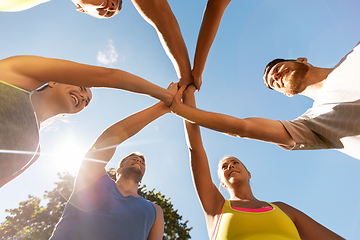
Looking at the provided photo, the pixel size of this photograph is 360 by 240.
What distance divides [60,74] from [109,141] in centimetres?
125

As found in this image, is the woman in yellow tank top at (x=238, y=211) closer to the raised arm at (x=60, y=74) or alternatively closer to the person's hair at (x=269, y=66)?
the raised arm at (x=60, y=74)

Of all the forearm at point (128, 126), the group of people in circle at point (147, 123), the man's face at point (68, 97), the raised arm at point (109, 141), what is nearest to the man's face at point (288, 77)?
the group of people in circle at point (147, 123)

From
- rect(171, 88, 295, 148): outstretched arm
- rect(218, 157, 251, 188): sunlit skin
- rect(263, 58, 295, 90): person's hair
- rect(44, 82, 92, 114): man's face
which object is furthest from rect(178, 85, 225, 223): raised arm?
rect(263, 58, 295, 90): person's hair

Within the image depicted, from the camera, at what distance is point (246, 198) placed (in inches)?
113

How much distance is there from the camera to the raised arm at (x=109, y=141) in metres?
2.39

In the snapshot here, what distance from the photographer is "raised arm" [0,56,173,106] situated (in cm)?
145

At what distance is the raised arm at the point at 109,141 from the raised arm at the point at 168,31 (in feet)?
1.08

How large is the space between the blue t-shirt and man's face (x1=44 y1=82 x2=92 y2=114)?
102cm

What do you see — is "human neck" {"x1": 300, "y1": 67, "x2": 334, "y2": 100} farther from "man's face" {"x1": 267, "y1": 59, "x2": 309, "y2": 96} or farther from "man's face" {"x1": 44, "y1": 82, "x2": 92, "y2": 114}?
"man's face" {"x1": 44, "y1": 82, "x2": 92, "y2": 114}

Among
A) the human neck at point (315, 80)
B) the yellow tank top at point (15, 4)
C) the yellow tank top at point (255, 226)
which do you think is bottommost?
the yellow tank top at point (255, 226)

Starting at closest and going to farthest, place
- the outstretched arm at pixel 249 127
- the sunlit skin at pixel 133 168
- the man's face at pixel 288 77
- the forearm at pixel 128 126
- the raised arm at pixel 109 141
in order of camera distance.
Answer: the outstretched arm at pixel 249 127
the raised arm at pixel 109 141
the forearm at pixel 128 126
the sunlit skin at pixel 133 168
the man's face at pixel 288 77

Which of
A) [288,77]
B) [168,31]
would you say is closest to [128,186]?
[168,31]

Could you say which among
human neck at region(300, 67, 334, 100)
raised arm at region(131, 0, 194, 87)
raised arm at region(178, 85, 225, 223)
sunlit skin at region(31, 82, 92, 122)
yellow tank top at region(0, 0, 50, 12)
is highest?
raised arm at region(131, 0, 194, 87)

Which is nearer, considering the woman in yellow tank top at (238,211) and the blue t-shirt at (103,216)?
the blue t-shirt at (103,216)
